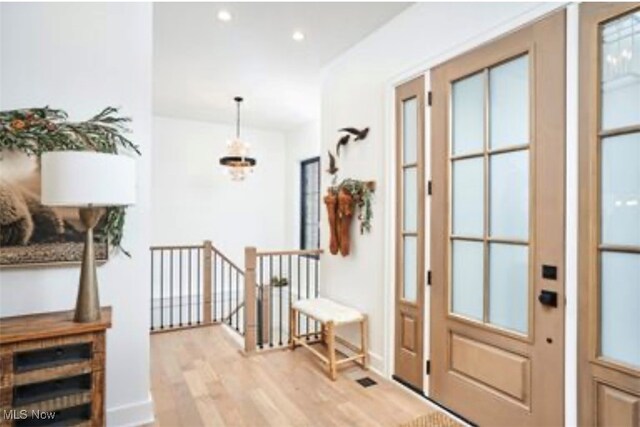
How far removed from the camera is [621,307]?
1.72 metres

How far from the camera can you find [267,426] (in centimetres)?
241

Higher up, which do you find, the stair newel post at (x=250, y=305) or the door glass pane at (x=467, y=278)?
the door glass pane at (x=467, y=278)

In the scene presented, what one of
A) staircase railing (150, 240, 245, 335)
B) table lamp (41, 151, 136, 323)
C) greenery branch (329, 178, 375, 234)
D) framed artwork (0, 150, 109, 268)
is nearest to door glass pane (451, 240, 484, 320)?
greenery branch (329, 178, 375, 234)

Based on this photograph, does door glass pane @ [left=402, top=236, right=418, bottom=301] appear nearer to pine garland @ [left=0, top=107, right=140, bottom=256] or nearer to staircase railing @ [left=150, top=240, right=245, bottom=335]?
pine garland @ [left=0, top=107, right=140, bottom=256]

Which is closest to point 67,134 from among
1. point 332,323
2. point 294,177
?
point 332,323

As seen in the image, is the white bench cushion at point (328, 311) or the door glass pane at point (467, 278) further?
the white bench cushion at point (328, 311)

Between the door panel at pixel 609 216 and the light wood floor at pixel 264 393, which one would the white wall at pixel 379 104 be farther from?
the door panel at pixel 609 216

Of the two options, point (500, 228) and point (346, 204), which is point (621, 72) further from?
point (346, 204)

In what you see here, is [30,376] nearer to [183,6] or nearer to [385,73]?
[183,6]

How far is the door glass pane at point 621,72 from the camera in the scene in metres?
1.68

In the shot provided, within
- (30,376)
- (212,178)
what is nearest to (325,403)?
(30,376)

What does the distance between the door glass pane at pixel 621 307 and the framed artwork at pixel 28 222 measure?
281 cm

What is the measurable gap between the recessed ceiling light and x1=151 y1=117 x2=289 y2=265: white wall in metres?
3.36

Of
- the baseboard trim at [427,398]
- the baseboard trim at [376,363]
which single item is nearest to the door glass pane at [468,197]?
the baseboard trim at [427,398]
